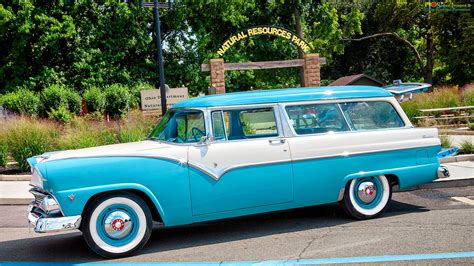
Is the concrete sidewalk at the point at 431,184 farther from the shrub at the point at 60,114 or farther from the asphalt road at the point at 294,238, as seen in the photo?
the shrub at the point at 60,114

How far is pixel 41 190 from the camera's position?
5.61 m

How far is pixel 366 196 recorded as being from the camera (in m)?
6.86

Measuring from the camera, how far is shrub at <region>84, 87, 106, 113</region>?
27359 mm

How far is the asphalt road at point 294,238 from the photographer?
548 centimetres

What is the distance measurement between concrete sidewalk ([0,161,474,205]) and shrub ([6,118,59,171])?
1.17m

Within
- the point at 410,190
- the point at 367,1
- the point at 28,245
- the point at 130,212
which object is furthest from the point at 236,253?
the point at 367,1

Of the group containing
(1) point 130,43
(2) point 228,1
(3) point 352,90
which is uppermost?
(2) point 228,1

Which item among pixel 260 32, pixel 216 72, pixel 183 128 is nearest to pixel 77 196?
pixel 183 128

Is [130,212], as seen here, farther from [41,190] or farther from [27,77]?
[27,77]

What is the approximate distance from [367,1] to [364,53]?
22.9 ft

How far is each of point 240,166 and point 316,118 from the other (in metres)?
1.35

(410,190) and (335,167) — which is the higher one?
(335,167)

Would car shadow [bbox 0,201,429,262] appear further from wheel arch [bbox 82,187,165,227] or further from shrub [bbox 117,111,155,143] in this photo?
shrub [bbox 117,111,155,143]

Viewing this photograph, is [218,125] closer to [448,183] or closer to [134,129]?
[448,183]
